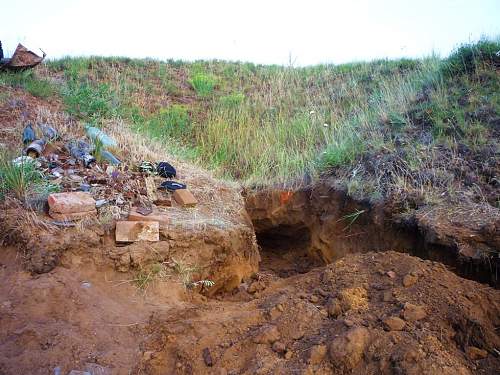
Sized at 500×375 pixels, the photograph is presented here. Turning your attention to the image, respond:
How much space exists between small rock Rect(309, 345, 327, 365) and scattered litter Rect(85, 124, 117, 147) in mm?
3466

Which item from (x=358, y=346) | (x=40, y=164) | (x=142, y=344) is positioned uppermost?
(x=40, y=164)

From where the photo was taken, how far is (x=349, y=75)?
10297 mm

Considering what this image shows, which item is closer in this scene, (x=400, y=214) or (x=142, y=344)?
(x=142, y=344)

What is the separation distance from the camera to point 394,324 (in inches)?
106

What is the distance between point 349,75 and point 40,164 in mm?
7346

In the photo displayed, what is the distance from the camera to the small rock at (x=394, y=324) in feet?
8.80

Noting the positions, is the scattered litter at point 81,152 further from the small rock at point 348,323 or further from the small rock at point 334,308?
the small rock at point 348,323

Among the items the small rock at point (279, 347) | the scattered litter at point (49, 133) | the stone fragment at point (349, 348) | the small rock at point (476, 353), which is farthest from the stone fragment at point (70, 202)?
the small rock at point (476, 353)

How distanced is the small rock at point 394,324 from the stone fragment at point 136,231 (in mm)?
1966

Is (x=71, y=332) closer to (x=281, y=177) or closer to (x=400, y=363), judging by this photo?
(x=400, y=363)

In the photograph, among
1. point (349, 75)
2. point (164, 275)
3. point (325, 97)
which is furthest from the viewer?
point (349, 75)

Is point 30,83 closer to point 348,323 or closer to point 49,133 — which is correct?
point 49,133

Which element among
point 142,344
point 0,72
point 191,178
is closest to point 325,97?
point 191,178

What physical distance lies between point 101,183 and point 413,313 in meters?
2.95
